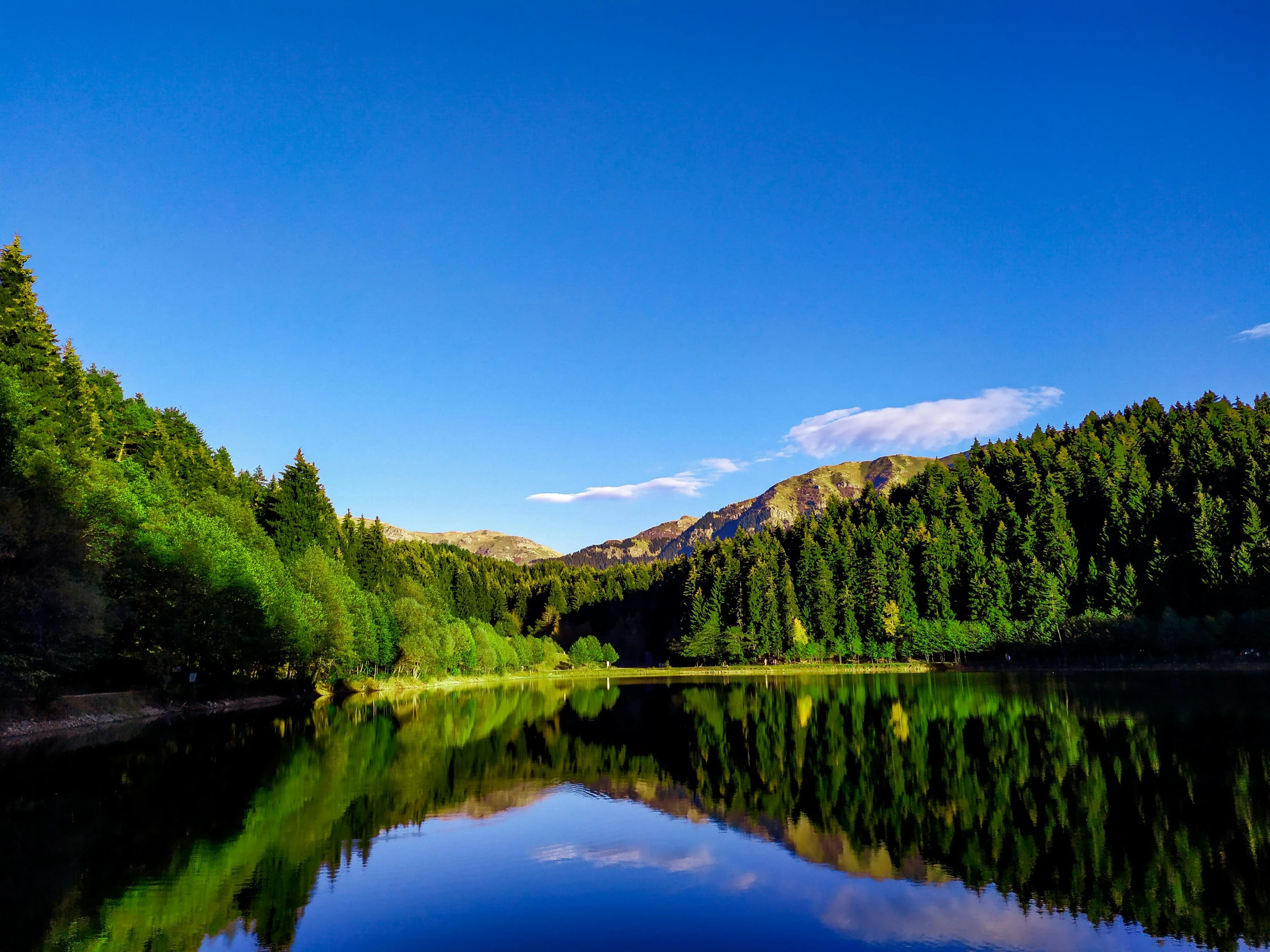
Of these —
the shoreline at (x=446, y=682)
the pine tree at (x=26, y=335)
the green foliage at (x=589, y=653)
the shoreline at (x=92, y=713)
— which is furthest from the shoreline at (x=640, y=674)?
the pine tree at (x=26, y=335)

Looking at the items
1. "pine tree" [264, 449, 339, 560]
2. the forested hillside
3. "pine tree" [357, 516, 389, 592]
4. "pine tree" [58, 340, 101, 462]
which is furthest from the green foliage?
"pine tree" [58, 340, 101, 462]

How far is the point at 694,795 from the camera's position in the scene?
86.5ft

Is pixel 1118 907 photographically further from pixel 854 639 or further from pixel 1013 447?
pixel 1013 447

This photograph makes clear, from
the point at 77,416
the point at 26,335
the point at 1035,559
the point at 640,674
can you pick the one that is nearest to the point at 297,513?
the point at 77,416

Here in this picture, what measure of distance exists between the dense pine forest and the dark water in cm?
1398

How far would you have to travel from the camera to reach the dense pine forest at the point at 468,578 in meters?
42.8

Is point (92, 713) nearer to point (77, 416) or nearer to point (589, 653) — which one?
point (77, 416)

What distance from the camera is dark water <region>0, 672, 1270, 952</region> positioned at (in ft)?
45.0

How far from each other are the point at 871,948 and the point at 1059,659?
409 feet

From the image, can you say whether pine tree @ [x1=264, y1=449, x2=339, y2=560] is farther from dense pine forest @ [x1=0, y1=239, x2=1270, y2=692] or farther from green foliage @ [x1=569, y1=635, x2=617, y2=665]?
green foliage @ [x1=569, y1=635, x2=617, y2=665]

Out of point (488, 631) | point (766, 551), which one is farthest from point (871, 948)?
point (766, 551)

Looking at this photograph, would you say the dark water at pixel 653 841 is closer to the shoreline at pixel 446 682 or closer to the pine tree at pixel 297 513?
the shoreline at pixel 446 682

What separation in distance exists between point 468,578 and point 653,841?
606 feet

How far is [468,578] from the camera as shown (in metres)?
200
